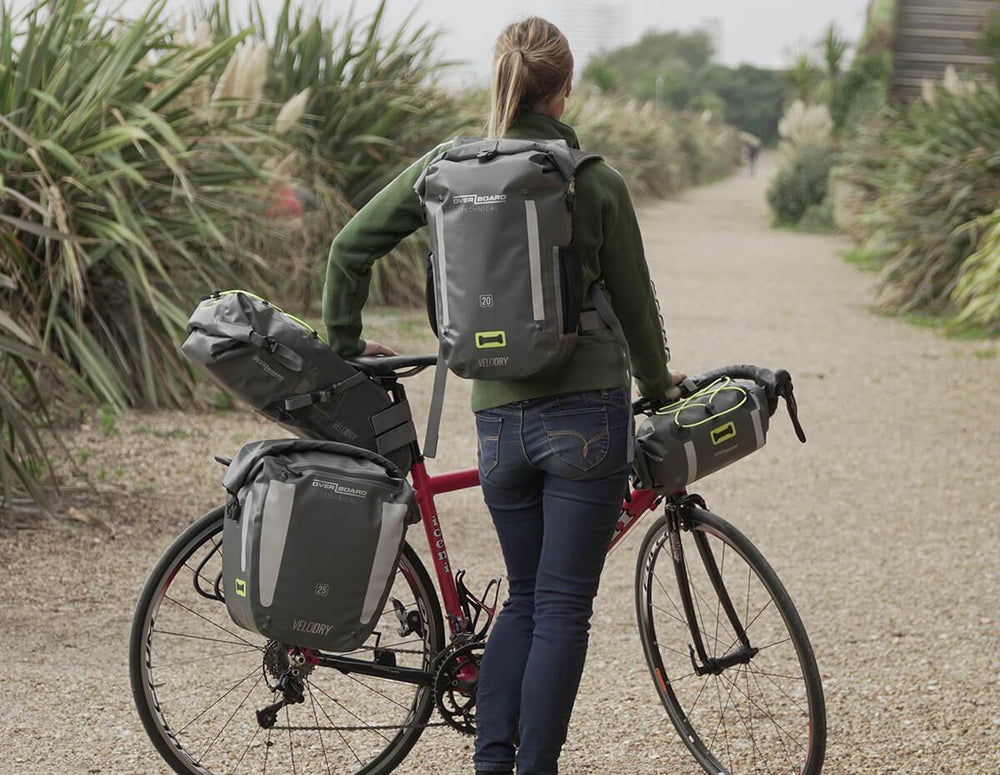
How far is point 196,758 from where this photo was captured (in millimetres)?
3301

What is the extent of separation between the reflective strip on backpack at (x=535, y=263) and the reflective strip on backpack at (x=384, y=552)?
515 mm

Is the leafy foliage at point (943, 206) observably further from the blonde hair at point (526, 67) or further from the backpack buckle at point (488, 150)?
the backpack buckle at point (488, 150)

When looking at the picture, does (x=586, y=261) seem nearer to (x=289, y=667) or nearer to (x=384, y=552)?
(x=384, y=552)

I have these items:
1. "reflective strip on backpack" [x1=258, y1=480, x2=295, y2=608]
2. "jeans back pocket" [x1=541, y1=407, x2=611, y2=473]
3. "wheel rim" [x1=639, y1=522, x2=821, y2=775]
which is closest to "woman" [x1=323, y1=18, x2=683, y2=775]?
"jeans back pocket" [x1=541, y1=407, x2=611, y2=473]

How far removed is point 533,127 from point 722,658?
1.40m

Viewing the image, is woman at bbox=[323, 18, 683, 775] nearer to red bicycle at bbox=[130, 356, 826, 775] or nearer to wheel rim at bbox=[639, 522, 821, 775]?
red bicycle at bbox=[130, 356, 826, 775]

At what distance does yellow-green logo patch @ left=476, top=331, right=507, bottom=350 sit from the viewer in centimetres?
256

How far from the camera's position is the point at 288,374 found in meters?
2.91

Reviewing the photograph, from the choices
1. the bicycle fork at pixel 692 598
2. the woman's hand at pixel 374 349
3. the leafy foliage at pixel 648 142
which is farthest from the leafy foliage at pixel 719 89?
the woman's hand at pixel 374 349

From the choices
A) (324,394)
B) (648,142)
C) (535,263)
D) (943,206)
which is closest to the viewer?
(535,263)

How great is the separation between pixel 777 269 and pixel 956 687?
13100mm

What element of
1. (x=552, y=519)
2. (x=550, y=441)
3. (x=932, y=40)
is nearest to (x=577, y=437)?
(x=550, y=441)

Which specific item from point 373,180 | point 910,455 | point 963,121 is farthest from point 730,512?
point 963,121

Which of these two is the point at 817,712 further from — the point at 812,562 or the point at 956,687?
the point at 812,562
